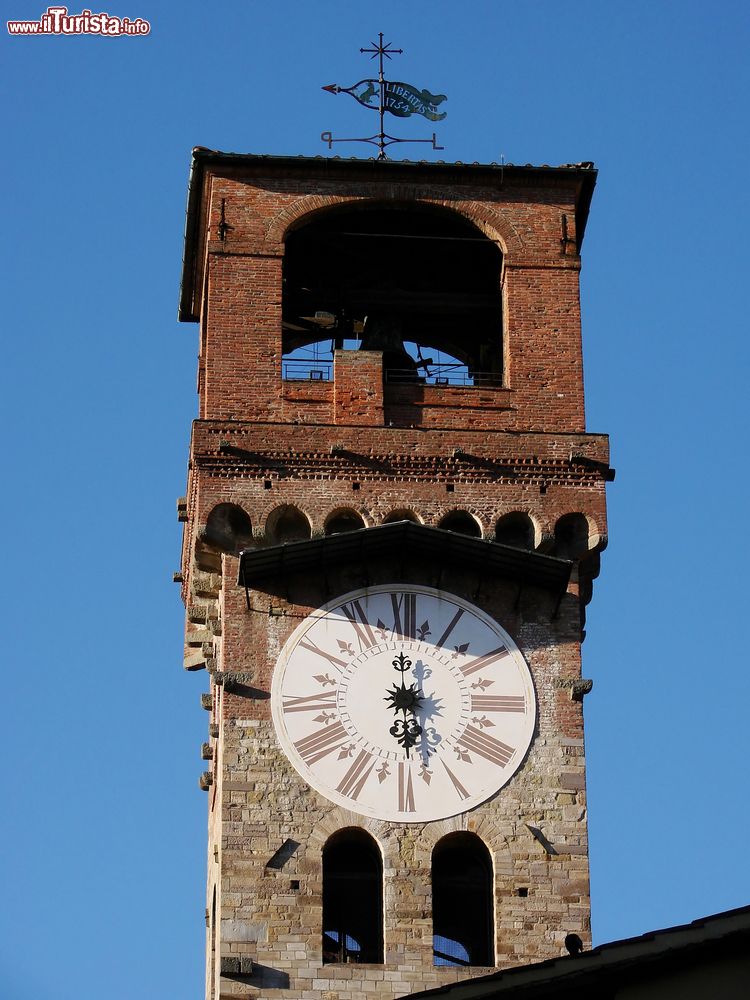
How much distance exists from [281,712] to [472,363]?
8.05 meters

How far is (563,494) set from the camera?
33875 millimetres

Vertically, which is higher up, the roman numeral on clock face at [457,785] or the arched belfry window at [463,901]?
the roman numeral on clock face at [457,785]

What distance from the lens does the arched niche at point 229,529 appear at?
3341cm

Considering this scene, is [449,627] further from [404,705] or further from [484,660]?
[404,705]

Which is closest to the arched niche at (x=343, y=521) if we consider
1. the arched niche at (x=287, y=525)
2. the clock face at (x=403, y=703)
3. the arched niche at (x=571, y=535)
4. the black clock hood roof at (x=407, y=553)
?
the arched niche at (x=287, y=525)

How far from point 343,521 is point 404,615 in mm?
1614

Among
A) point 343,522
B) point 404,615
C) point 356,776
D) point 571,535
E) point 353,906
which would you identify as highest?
point 343,522

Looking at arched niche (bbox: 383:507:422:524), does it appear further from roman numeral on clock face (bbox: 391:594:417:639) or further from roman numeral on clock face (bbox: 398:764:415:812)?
roman numeral on clock face (bbox: 398:764:415:812)

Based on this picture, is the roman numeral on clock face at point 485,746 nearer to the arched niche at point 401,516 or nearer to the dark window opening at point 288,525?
the arched niche at point 401,516

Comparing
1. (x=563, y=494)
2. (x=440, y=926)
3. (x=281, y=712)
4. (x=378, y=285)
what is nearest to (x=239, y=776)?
(x=281, y=712)

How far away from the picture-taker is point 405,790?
3170 cm

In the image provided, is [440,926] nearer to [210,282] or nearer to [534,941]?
[534,941]

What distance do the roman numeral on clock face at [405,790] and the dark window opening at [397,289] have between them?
22.5 ft

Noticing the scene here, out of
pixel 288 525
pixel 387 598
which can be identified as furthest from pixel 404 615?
pixel 288 525
